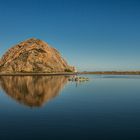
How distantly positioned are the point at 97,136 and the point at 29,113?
1403 centimetres

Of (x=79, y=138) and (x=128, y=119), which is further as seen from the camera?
(x=128, y=119)

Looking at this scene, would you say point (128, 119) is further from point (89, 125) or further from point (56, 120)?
point (56, 120)

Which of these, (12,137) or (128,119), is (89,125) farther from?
(12,137)

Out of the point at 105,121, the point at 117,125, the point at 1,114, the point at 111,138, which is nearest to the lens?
the point at 111,138

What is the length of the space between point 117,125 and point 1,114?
15.5 meters

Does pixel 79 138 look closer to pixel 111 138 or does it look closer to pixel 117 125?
pixel 111 138

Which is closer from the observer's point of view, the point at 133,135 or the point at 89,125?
the point at 133,135

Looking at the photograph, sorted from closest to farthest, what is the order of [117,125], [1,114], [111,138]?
1. [111,138]
2. [117,125]
3. [1,114]

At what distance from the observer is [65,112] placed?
3450 cm

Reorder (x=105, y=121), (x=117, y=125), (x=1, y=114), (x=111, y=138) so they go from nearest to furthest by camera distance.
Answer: (x=111, y=138), (x=117, y=125), (x=105, y=121), (x=1, y=114)

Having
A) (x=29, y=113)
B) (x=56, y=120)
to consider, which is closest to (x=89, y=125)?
(x=56, y=120)

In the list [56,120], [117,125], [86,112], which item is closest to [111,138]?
[117,125]

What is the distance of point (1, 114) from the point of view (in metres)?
33.7

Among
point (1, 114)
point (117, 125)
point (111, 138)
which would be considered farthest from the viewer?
point (1, 114)
